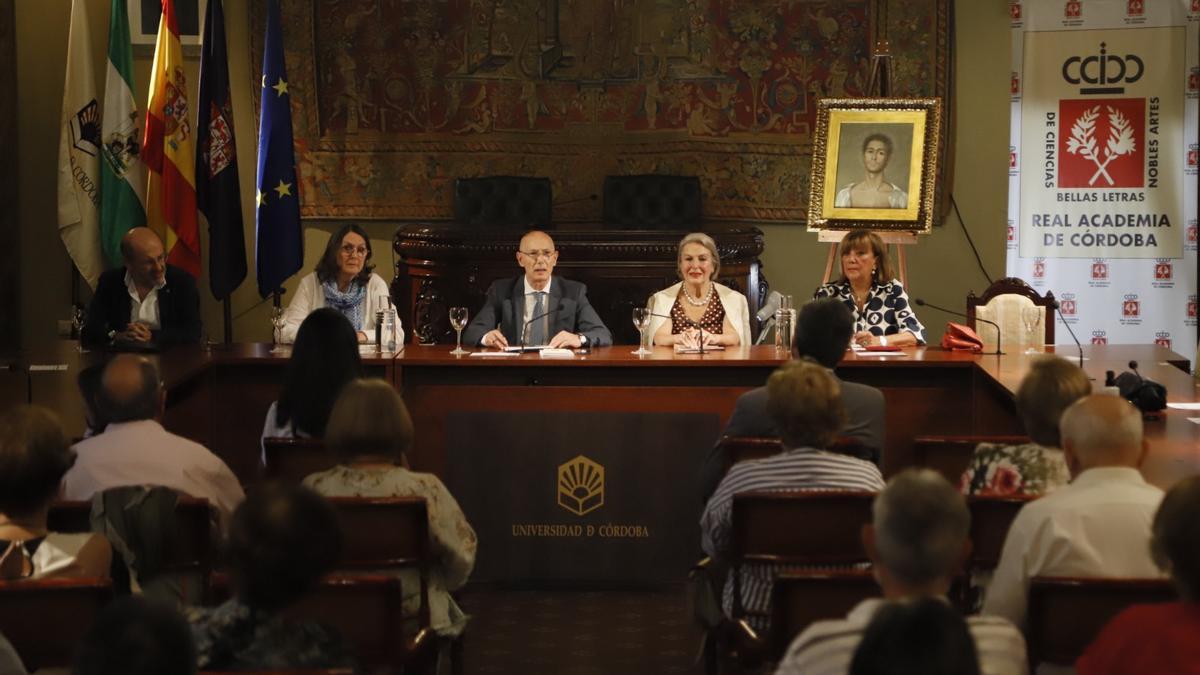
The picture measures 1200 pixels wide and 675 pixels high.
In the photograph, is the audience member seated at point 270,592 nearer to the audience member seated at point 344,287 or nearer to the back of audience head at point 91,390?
the back of audience head at point 91,390

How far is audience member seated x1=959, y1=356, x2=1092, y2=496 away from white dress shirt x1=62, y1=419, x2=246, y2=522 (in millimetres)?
1898

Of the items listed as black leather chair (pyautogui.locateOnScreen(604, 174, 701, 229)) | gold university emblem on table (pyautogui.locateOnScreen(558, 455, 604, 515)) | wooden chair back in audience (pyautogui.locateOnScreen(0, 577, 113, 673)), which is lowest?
gold university emblem on table (pyautogui.locateOnScreen(558, 455, 604, 515))

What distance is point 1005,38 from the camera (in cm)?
987

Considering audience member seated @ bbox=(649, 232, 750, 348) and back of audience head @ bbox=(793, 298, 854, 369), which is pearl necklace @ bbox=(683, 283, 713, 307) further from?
back of audience head @ bbox=(793, 298, 854, 369)

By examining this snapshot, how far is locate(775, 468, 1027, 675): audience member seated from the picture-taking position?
231cm

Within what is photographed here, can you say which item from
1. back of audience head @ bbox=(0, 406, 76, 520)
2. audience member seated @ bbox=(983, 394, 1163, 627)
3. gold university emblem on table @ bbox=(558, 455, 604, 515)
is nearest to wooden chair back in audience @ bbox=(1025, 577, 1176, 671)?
audience member seated @ bbox=(983, 394, 1163, 627)

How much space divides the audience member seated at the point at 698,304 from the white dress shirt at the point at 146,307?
225cm

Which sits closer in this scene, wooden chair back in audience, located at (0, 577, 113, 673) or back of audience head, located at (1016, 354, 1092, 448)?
wooden chair back in audience, located at (0, 577, 113, 673)

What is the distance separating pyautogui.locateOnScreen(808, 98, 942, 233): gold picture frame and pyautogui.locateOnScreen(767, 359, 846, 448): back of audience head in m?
4.72

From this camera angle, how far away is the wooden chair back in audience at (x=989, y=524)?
11.3 ft

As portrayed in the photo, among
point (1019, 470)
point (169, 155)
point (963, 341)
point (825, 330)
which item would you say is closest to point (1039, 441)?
point (1019, 470)

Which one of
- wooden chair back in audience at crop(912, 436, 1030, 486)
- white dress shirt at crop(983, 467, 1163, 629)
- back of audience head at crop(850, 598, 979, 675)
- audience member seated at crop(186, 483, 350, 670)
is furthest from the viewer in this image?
wooden chair back in audience at crop(912, 436, 1030, 486)

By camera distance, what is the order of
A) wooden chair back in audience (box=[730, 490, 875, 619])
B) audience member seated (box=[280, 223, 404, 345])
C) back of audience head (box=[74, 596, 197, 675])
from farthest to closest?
1. audience member seated (box=[280, 223, 404, 345])
2. wooden chair back in audience (box=[730, 490, 875, 619])
3. back of audience head (box=[74, 596, 197, 675])

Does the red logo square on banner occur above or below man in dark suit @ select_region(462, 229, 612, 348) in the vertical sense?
above
